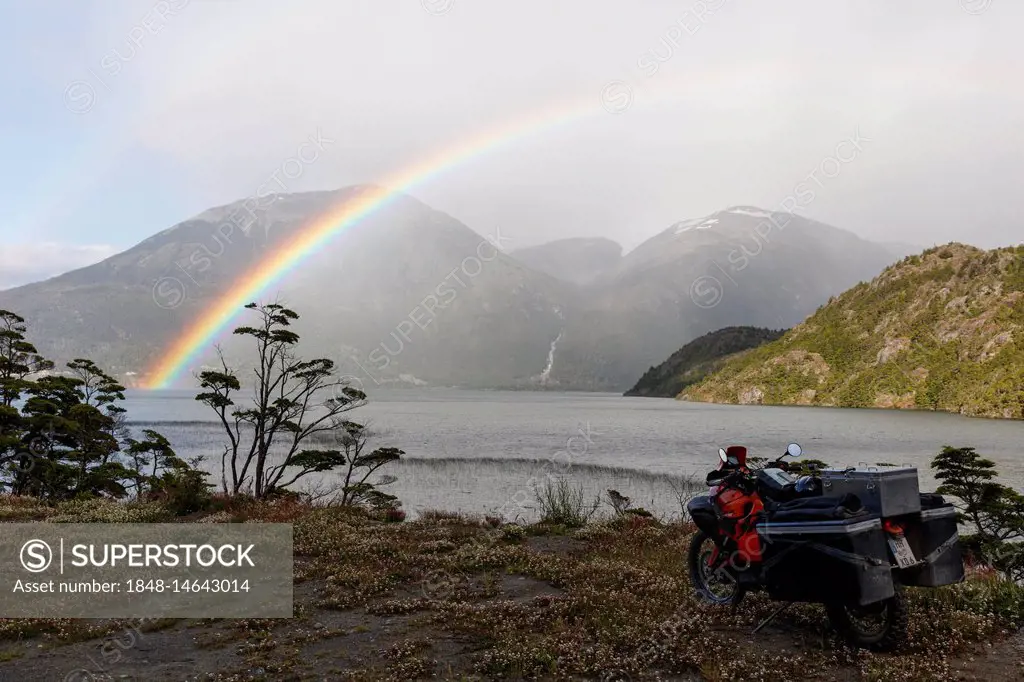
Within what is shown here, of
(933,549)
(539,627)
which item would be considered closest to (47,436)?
(539,627)

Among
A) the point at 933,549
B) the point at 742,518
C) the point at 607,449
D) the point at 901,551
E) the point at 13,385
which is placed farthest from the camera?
the point at 607,449

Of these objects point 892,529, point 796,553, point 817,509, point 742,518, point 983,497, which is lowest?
point 983,497

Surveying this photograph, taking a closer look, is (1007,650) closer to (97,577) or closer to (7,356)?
(97,577)

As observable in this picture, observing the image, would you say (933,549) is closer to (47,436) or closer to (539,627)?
(539,627)

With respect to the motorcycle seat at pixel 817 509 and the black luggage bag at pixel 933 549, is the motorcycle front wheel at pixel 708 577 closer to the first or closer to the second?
the motorcycle seat at pixel 817 509

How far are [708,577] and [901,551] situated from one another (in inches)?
131

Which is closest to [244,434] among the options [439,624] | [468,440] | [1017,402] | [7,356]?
[468,440]

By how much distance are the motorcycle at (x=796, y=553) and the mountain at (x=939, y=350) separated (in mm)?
142099

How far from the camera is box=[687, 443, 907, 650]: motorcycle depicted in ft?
24.4

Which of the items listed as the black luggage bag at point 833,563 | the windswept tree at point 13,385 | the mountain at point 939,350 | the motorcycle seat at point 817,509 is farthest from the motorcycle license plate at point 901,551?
the mountain at point 939,350

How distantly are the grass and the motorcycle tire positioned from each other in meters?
0.20

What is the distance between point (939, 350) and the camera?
525 feet

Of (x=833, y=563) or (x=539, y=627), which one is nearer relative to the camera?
(x=833, y=563)

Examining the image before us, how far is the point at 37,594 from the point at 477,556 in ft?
27.0
